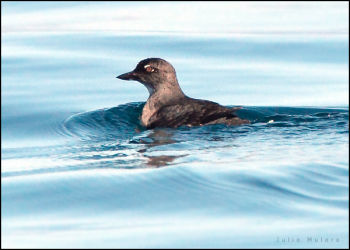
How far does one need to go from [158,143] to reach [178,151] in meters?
0.73

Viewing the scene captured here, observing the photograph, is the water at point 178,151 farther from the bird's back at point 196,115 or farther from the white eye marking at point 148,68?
the white eye marking at point 148,68

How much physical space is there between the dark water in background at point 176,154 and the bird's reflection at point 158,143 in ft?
0.12

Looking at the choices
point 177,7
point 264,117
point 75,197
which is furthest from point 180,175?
point 177,7

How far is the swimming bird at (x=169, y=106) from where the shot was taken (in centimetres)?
1016

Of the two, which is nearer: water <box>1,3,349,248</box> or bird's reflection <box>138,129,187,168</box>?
water <box>1,3,349,248</box>

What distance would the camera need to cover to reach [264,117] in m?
11.1

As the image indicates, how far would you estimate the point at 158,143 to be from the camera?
9.51m

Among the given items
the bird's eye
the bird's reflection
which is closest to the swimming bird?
the bird's eye

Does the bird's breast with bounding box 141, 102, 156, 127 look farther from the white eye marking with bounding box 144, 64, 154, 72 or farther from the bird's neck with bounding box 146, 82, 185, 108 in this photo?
the white eye marking with bounding box 144, 64, 154, 72

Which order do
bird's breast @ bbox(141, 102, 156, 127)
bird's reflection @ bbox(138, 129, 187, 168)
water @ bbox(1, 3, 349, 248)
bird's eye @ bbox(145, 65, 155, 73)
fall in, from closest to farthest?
water @ bbox(1, 3, 349, 248), bird's reflection @ bbox(138, 129, 187, 168), bird's breast @ bbox(141, 102, 156, 127), bird's eye @ bbox(145, 65, 155, 73)

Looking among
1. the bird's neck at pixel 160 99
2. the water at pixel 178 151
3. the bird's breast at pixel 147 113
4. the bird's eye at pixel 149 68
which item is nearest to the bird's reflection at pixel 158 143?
the water at pixel 178 151

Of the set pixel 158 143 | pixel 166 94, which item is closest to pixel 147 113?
pixel 166 94

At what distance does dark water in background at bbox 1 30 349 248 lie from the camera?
20.9 feet

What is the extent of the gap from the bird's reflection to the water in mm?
27
